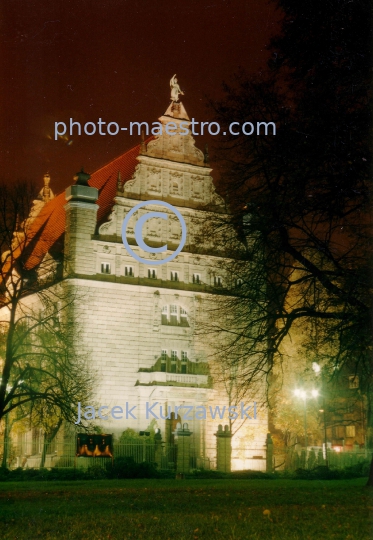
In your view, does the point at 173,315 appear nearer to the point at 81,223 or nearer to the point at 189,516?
the point at 81,223

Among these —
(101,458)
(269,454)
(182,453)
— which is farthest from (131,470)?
(269,454)

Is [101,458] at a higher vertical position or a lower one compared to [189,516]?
higher

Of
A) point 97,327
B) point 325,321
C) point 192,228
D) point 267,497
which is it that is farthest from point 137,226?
point 267,497

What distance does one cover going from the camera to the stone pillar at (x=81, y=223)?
171ft

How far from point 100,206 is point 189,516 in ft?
151

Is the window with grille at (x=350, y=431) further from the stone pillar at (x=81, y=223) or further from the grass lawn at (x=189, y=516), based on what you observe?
the grass lawn at (x=189, y=516)

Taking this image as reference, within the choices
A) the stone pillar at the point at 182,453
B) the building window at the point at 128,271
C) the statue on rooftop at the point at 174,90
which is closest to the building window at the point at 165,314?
the building window at the point at 128,271

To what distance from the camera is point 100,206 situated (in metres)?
57.4

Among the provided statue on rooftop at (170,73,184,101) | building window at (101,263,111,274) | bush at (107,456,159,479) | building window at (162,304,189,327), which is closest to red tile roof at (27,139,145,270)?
building window at (101,263,111,274)

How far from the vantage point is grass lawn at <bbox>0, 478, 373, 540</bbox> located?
10.4 m

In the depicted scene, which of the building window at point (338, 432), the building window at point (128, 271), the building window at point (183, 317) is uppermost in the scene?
the building window at point (128, 271)

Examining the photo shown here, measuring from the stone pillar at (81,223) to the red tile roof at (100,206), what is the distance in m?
1.72

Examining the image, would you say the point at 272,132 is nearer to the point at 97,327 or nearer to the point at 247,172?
the point at 247,172

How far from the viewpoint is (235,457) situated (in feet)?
174
